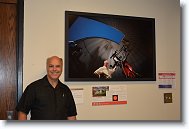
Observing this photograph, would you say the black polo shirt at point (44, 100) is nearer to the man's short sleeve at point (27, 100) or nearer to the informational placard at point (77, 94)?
the man's short sleeve at point (27, 100)

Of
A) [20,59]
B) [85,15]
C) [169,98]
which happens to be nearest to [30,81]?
[20,59]

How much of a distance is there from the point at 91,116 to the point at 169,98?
62 centimetres

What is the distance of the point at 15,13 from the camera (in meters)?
1.28

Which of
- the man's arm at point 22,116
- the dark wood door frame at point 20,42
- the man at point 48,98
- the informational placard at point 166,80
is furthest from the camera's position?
the informational placard at point 166,80

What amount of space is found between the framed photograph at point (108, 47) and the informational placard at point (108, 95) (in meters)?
0.07

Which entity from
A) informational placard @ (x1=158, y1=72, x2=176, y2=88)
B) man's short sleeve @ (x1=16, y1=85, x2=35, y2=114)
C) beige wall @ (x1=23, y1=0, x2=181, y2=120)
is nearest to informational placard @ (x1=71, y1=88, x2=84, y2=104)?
beige wall @ (x1=23, y1=0, x2=181, y2=120)

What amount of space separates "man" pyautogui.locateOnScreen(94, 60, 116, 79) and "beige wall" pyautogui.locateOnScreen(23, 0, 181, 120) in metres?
0.06

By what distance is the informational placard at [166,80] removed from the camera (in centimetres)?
152

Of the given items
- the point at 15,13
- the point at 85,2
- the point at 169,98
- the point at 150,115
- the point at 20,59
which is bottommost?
the point at 150,115

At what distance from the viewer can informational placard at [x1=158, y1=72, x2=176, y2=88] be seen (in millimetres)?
1523

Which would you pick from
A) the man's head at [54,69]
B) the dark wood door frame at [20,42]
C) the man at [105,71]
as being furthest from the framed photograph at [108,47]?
the dark wood door frame at [20,42]

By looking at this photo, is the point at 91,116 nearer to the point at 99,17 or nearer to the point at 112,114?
the point at 112,114

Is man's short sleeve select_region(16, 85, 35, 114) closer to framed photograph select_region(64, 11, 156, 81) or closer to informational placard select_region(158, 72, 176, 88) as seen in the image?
framed photograph select_region(64, 11, 156, 81)

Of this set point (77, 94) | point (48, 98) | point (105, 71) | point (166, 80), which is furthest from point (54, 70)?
point (166, 80)
